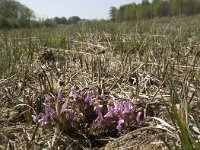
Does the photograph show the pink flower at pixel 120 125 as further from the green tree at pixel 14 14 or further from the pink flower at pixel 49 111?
the green tree at pixel 14 14

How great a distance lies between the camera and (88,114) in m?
1.91

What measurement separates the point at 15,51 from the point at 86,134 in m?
2.06

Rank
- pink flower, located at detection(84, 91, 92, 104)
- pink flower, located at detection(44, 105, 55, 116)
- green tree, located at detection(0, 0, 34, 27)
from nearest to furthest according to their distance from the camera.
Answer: pink flower, located at detection(44, 105, 55, 116) → pink flower, located at detection(84, 91, 92, 104) → green tree, located at detection(0, 0, 34, 27)

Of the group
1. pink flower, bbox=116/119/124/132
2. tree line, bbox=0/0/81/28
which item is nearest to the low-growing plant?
pink flower, bbox=116/119/124/132

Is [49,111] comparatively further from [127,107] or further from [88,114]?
[127,107]

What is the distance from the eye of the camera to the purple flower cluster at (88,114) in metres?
1.82

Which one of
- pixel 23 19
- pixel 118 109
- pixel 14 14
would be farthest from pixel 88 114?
pixel 14 14

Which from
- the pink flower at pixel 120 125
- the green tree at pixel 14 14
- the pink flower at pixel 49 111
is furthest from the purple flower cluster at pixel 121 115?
the green tree at pixel 14 14

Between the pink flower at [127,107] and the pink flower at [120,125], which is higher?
the pink flower at [127,107]

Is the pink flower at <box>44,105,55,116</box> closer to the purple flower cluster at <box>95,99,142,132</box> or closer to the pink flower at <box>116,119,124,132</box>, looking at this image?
the purple flower cluster at <box>95,99,142,132</box>

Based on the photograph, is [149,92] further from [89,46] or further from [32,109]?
[89,46]

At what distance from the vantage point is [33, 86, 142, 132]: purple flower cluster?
1.82 metres

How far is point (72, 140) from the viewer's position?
1777 millimetres

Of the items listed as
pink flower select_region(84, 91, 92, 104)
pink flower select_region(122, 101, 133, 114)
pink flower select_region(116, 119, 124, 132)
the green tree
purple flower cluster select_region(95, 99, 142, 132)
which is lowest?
pink flower select_region(116, 119, 124, 132)
